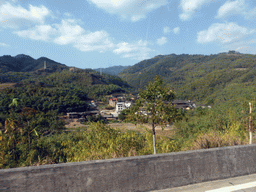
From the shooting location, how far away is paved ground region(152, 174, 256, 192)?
3.65m

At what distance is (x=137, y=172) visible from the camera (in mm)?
3506

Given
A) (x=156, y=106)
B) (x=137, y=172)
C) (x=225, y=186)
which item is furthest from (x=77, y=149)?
(x=225, y=186)

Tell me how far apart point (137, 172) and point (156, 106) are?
4.23m

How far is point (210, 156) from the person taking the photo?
404 cm

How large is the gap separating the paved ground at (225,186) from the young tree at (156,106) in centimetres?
346

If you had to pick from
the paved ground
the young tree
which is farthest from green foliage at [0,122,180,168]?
the paved ground

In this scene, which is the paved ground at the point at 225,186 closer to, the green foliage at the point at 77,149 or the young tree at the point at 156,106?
the green foliage at the point at 77,149

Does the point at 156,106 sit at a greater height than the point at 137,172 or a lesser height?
greater

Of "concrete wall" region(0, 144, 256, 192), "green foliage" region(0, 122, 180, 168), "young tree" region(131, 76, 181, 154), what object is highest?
"young tree" region(131, 76, 181, 154)

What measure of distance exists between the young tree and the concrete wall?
323 cm

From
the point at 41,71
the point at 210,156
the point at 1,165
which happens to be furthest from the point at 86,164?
the point at 41,71

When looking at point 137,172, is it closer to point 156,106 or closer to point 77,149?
point 156,106

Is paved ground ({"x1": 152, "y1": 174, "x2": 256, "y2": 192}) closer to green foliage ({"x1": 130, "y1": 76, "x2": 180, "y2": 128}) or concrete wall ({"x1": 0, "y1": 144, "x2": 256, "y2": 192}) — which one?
concrete wall ({"x1": 0, "y1": 144, "x2": 256, "y2": 192})

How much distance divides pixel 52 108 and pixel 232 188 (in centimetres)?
8373
